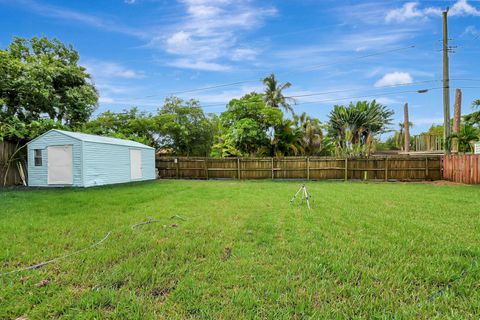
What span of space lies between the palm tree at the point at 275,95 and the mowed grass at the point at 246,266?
19996 millimetres

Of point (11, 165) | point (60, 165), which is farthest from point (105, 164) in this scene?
point (11, 165)

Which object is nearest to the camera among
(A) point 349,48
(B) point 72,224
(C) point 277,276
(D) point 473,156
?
(C) point 277,276

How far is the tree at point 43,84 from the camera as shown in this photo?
11.8 meters

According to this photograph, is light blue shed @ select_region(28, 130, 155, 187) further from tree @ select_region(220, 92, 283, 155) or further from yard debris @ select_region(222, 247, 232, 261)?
yard debris @ select_region(222, 247, 232, 261)

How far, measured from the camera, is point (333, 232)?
3727mm

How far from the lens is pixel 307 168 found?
44.3 ft

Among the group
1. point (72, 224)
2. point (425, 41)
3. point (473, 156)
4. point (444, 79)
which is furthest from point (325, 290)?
point (425, 41)

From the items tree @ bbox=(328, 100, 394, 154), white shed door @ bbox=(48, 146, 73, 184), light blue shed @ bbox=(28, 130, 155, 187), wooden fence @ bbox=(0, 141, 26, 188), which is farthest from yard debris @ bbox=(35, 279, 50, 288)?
tree @ bbox=(328, 100, 394, 154)

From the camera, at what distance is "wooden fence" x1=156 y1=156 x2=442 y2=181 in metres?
12.3

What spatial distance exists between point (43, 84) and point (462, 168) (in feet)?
65.2

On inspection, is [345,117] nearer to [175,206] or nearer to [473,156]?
[473,156]

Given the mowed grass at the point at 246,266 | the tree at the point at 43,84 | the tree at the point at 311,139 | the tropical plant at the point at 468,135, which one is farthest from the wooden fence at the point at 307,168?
the mowed grass at the point at 246,266

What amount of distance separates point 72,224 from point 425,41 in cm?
1634

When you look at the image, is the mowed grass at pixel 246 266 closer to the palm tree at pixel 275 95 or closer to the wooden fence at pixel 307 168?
the wooden fence at pixel 307 168
